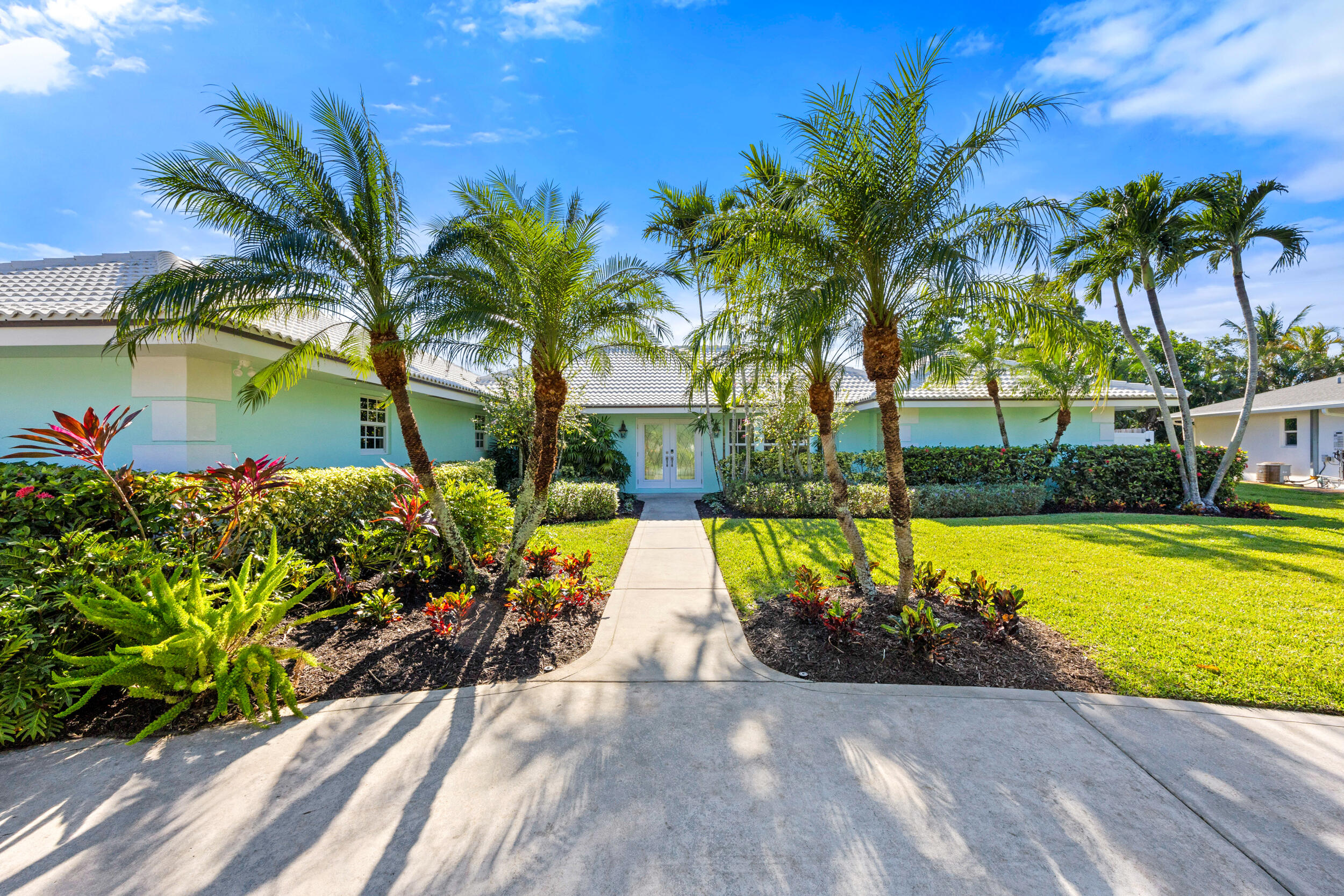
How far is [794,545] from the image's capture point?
8.80 m

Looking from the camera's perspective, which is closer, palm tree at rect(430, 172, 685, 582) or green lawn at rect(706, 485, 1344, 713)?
green lawn at rect(706, 485, 1344, 713)

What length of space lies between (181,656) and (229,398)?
543 cm

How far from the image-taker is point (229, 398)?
7277 mm

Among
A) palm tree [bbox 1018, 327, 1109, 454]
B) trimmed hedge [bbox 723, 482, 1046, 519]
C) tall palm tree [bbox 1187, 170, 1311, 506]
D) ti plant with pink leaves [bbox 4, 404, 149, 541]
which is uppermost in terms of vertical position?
tall palm tree [bbox 1187, 170, 1311, 506]

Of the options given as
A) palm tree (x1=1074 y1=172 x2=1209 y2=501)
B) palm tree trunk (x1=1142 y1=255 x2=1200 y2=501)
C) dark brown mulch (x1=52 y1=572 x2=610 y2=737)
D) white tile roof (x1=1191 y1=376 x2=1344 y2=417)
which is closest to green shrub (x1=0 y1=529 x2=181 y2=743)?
dark brown mulch (x1=52 y1=572 x2=610 y2=737)

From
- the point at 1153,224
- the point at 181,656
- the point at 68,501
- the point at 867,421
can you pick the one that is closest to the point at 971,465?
the point at 867,421

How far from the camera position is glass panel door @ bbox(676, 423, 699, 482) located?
1655cm

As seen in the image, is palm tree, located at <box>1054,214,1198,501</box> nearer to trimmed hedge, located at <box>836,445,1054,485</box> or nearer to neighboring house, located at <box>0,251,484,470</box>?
trimmed hedge, located at <box>836,445,1054,485</box>

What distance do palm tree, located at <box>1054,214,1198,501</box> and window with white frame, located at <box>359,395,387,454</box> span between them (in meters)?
13.9

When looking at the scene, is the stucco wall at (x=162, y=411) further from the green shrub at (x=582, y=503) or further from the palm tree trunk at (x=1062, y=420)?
the palm tree trunk at (x=1062, y=420)

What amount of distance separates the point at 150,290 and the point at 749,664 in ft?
20.3

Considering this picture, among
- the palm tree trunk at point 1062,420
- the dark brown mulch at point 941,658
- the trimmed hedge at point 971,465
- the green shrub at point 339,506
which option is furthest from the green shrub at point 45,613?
the palm tree trunk at point 1062,420

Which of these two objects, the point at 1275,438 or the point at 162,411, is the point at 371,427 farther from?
the point at 1275,438

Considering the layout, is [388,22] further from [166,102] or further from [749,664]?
[749,664]
